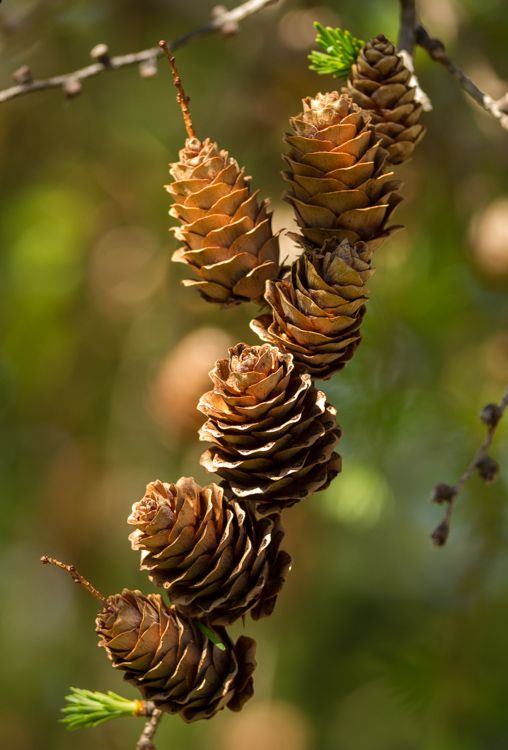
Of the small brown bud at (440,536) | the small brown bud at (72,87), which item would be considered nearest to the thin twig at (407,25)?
the small brown bud at (72,87)

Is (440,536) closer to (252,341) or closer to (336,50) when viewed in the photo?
(336,50)

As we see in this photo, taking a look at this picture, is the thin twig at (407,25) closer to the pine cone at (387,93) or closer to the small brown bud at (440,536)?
the pine cone at (387,93)

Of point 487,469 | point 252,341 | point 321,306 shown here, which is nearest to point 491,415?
point 487,469

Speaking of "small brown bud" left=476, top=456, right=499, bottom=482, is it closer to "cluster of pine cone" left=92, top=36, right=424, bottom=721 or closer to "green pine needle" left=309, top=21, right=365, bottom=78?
"cluster of pine cone" left=92, top=36, right=424, bottom=721

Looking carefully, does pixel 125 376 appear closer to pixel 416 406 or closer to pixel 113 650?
pixel 416 406

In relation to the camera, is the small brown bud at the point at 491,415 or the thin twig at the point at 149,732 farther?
the small brown bud at the point at 491,415

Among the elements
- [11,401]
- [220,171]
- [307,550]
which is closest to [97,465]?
[11,401]
